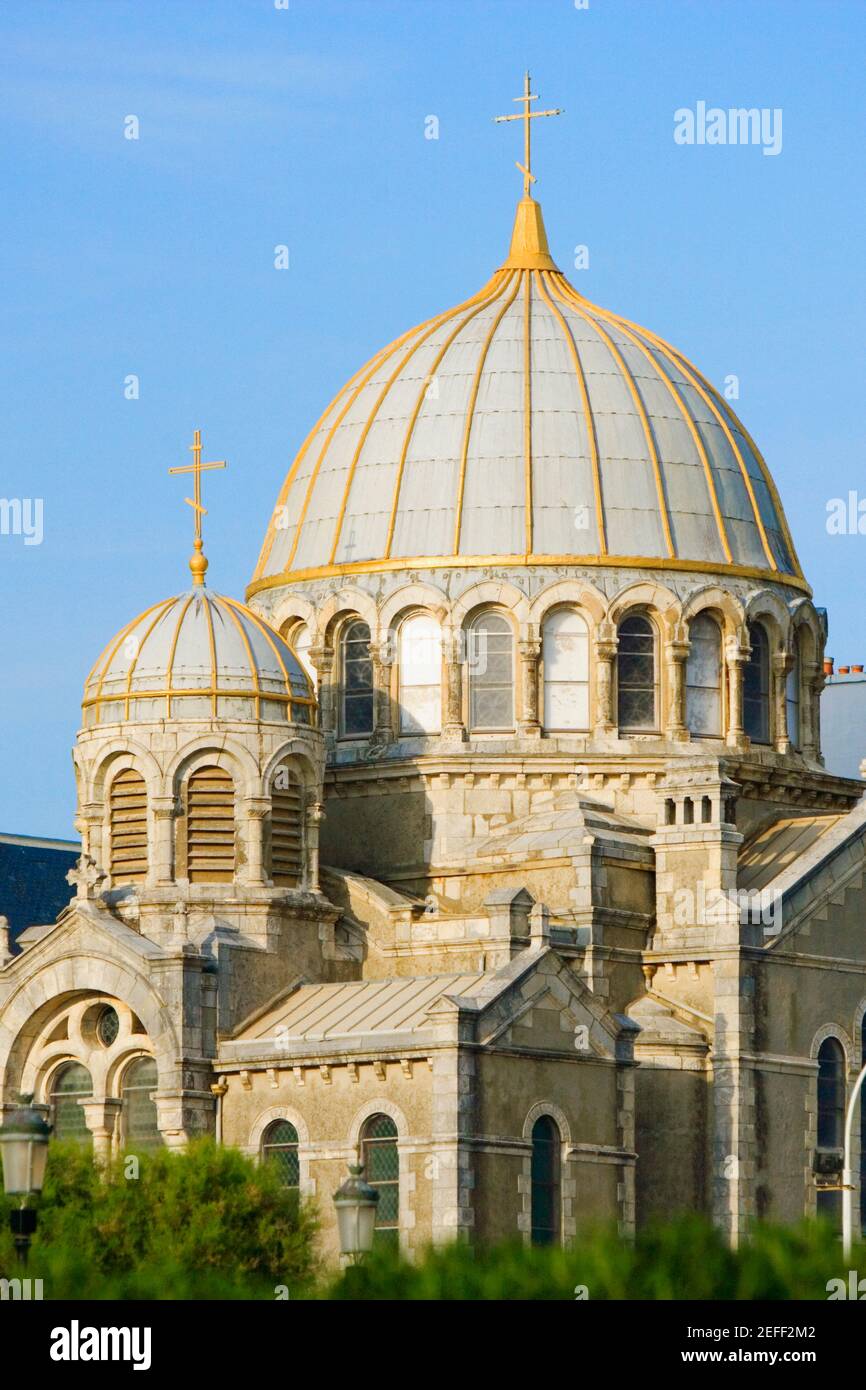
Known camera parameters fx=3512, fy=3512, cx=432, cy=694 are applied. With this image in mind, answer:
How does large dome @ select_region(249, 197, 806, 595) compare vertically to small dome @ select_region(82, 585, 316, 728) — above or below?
above

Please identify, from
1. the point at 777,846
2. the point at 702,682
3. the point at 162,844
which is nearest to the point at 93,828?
the point at 162,844

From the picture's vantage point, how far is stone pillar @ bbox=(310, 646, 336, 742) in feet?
217

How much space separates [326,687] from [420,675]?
6.72 feet

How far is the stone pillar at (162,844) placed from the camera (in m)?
58.9

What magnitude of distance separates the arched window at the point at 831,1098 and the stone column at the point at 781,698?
7475mm

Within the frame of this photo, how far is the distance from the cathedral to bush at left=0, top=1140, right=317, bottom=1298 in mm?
2908

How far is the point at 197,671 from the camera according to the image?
59.7 m

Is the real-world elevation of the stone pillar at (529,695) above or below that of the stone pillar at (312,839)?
above

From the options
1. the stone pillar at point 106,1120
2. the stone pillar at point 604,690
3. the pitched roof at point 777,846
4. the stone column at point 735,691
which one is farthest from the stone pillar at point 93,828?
the stone column at point 735,691

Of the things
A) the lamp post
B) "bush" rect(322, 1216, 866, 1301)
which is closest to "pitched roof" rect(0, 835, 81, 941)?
the lamp post

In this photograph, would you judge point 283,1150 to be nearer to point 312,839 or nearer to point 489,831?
point 312,839

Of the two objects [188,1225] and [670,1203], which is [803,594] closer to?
[670,1203]

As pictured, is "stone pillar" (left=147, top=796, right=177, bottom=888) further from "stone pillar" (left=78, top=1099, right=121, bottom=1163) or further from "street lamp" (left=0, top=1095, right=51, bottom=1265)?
"street lamp" (left=0, top=1095, right=51, bottom=1265)

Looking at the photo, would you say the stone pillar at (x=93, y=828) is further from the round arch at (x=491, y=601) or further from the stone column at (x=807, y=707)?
the stone column at (x=807, y=707)
